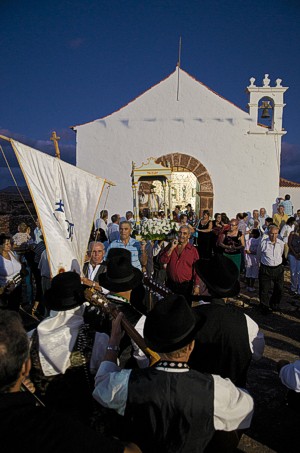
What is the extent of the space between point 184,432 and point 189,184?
16721 millimetres

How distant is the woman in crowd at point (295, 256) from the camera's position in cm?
747

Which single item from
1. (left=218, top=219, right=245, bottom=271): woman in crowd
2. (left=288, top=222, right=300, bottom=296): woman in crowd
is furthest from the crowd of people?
(left=288, top=222, right=300, bottom=296): woman in crowd

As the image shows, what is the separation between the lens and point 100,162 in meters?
14.8

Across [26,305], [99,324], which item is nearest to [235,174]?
[26,305]

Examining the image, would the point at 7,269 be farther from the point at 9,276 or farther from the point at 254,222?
the point at 254,222

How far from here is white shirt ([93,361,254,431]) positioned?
1.74 m

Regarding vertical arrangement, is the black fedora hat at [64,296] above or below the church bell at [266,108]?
below

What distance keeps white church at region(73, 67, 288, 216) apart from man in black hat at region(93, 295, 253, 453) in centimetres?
1219

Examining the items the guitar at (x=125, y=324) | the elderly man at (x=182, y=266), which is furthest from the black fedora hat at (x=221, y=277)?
the elderly man at (x=182, y=266)

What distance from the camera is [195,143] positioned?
14.4 meters

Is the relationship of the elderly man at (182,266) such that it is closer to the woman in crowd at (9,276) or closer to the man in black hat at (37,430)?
the woman in crowd at (9,276)

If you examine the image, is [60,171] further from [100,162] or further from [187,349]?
[100,162]

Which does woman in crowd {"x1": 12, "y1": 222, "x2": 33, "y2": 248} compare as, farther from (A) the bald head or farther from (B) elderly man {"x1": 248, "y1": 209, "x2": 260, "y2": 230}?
(B) elderly man {"x1": 248, "y1": 209, "x2": 260, "y2": 230}

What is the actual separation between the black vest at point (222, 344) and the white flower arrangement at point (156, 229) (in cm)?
490
